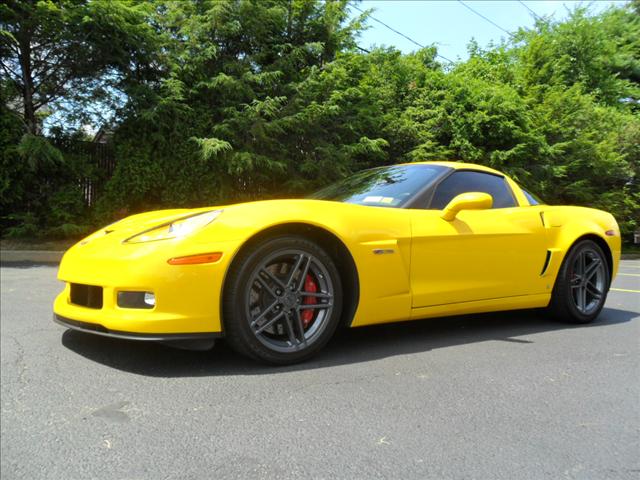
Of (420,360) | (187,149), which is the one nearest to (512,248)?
Answer: (420,360)

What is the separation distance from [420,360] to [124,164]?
7511mm

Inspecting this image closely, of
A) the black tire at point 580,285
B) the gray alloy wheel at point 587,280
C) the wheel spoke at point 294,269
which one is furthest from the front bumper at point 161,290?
the gray alloy wheel at point 587,280

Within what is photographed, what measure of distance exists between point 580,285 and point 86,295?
372 centimetres

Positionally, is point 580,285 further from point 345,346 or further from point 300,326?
point 300,326

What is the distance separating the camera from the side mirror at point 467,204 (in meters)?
3.18

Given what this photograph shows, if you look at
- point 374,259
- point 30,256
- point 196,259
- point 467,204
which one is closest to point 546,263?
point 467,204

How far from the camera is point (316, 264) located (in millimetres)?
2781

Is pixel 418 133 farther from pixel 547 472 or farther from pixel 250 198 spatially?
pixel 547 472

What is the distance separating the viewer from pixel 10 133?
8.28 meters

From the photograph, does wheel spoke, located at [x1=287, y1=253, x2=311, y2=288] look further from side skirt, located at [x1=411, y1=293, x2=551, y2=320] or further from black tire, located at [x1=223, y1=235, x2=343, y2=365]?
side skirt, located at [x1=411, y1=293, x2=551, y2=320]

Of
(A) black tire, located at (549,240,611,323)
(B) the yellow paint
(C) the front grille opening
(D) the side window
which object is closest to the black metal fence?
(B) the yellow paint

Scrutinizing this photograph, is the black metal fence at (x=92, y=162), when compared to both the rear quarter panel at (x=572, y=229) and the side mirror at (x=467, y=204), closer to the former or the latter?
the side mirror at (x=467, y=204)

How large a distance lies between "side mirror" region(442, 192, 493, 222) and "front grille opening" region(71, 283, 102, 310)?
7.06 ft

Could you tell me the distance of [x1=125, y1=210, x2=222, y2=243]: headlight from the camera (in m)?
2.54
